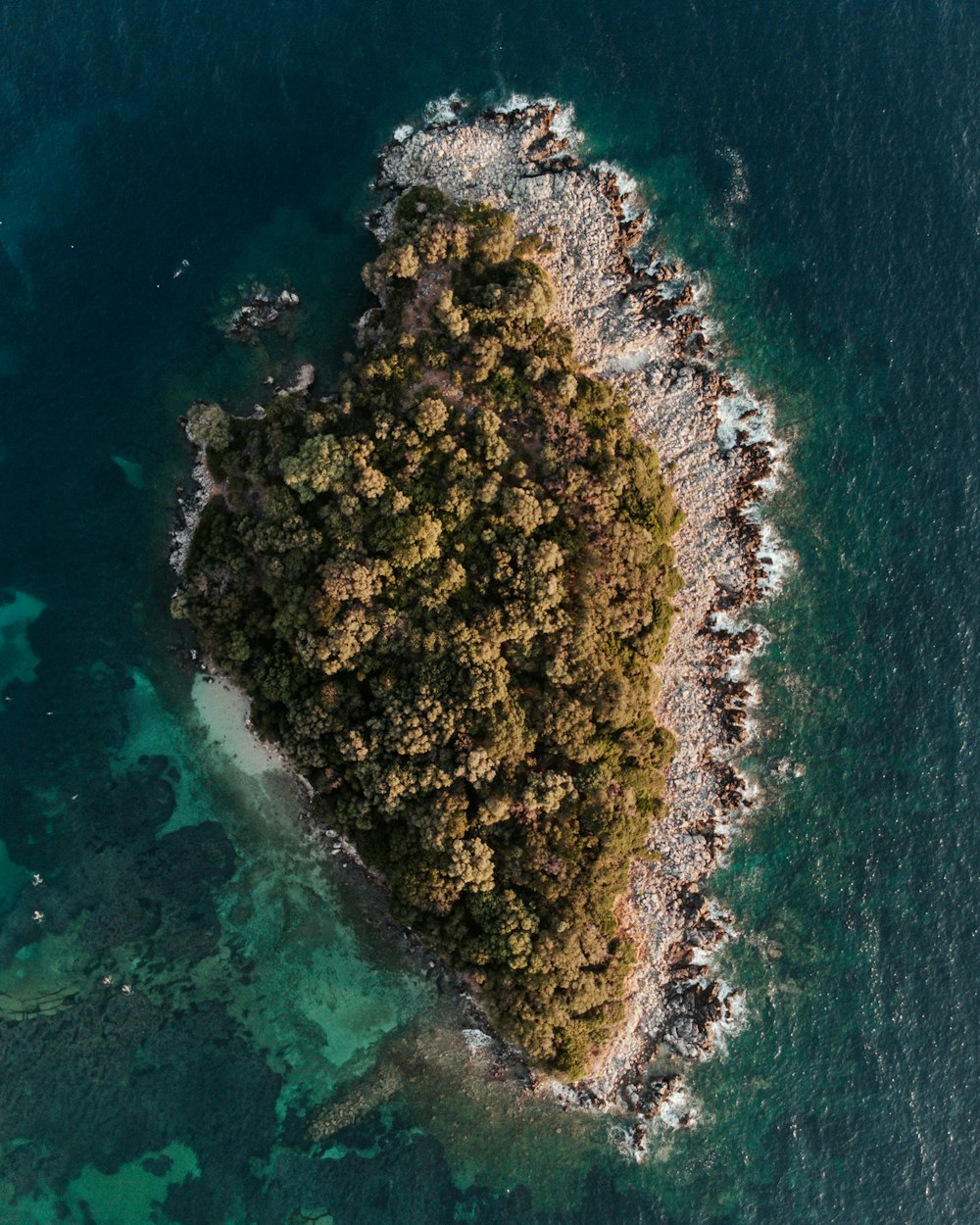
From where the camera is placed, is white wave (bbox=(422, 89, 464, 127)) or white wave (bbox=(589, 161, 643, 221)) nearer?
white wave (bbox=(422, 89, 464, 127))

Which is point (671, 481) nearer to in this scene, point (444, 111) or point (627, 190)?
point (627, 190)

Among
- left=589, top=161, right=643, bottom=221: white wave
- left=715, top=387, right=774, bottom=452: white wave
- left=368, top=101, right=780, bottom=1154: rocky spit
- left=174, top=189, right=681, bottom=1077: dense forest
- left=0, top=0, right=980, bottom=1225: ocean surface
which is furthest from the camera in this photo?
left=715, top=387, right=774, bottom=452: white wave

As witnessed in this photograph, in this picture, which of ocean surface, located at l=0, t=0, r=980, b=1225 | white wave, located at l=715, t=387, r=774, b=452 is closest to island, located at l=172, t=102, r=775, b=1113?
white wave, located at l=715, t=387, r=774, b=452

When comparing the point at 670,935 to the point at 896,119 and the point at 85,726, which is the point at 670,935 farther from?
the point at 896,119

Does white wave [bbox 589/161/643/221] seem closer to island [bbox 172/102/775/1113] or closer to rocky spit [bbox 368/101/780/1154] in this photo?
rocky spit [bbox 368/101/780/1154]

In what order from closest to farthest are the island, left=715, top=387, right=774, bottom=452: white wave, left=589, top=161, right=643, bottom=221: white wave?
the island → left=589, top=161, right=643, bottom=221: white wave → left=715, top=387, right=774, bottom=452: white wave

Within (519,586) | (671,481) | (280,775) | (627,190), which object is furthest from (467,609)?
(627,190)
